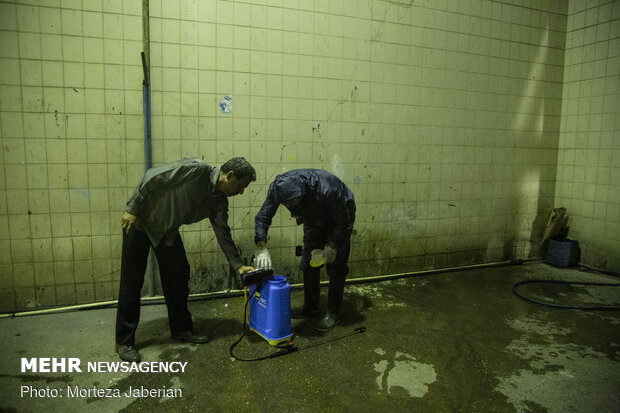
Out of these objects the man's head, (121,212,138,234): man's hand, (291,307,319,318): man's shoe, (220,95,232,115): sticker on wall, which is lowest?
(291,307,319,318): man's shoe

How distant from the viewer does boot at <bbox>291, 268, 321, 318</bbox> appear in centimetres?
333

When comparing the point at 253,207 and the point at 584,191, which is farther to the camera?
the point at 584,191

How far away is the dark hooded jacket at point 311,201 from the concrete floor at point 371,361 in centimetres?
83

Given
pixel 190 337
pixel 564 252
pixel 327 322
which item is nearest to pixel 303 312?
pixel 327 322

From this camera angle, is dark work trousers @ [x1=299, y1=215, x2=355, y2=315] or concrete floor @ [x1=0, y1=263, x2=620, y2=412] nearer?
concrete floor @ [x1=0, y1=263, x2=620, y2=412]

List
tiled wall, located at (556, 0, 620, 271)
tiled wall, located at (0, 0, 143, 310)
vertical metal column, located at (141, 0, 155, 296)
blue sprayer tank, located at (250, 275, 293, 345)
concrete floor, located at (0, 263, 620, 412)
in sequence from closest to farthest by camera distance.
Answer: concrete floor, located at (0, 263, 620, 412) → blue sprayer tank, located at (250, 275, 293, 345) → tiled wall, located at (0, 0, 143, 310) → vertical metal column, located at (141, 0, 155, 296) → tiled wall, located at (556, 0, 620, 271)

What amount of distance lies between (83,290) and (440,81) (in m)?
4.16

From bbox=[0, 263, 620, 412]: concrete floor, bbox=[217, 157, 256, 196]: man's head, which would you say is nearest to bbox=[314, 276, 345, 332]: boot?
bbox=[0, 263, 620, 412]: concrete floor

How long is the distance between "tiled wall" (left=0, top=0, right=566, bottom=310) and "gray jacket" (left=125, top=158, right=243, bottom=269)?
0.98 m

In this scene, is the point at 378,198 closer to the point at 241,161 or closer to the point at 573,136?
the point at 241,161

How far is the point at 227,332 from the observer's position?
3010 millimetres

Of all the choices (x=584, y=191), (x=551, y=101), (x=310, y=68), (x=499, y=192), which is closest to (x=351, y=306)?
(x=310, y=68)

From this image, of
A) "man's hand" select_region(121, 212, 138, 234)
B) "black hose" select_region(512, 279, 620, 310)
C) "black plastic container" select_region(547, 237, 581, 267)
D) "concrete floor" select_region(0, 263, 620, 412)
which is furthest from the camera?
"black plastic container" select_region(547, 237, 581, 267)

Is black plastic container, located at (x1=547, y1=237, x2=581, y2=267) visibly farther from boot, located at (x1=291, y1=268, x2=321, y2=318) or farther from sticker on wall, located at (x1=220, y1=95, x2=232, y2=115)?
sticker on wall, located at (x1=220, y1=95, x2=232, y2=115)
